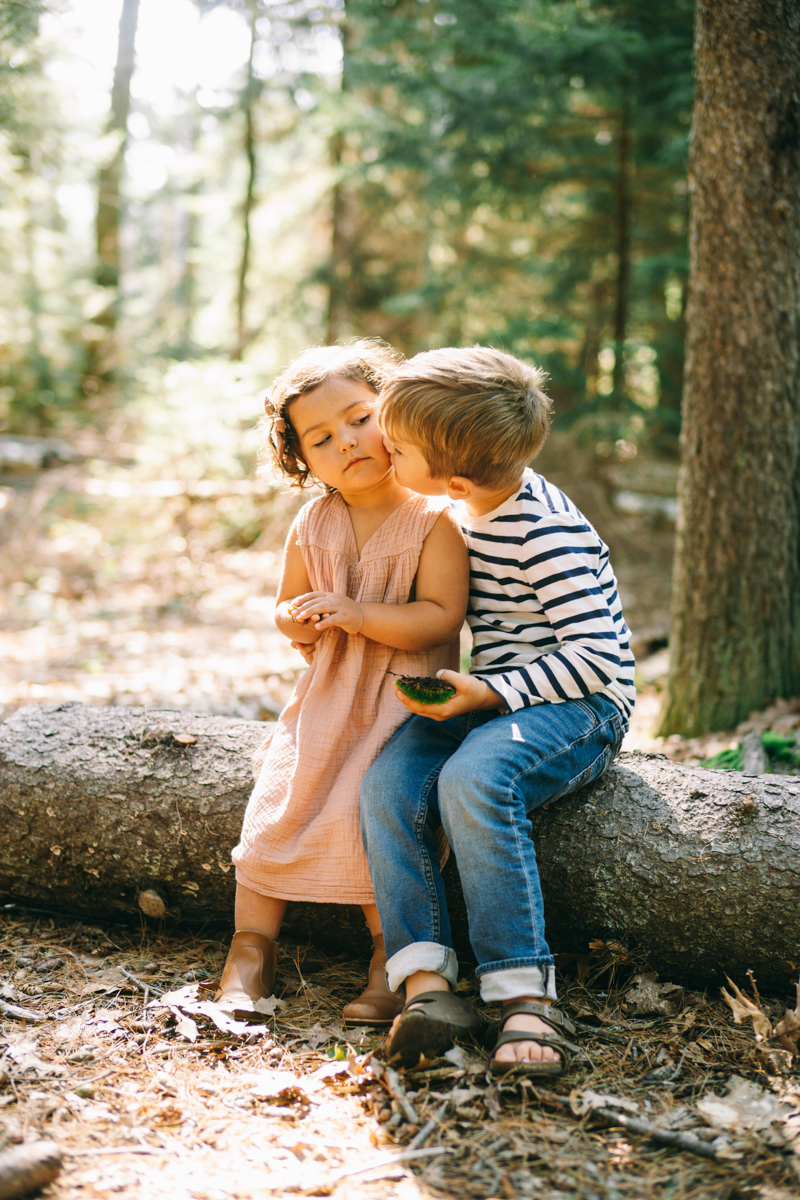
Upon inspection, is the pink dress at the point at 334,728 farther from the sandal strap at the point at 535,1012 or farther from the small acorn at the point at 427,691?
the sandal strap at the point at 535,1012

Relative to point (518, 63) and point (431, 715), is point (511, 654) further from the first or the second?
point (518, 63)

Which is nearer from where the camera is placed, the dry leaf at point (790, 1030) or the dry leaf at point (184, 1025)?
the dry leaf at point (790, 1030)

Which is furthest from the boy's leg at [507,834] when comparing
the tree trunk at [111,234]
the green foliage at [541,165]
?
the tree trunk at [111,234]

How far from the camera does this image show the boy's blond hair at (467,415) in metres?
2.20

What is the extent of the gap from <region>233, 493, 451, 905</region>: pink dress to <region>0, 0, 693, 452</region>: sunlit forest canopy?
3.24 m

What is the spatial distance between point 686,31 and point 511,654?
7373 mm

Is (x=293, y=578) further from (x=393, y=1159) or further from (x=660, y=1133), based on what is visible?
(x=660, y=1133)

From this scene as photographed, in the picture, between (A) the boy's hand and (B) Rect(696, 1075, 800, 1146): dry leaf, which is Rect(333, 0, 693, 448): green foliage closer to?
(A) the boy's hand

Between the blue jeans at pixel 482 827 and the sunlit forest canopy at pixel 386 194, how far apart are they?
398 cm

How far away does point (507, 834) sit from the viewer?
202 centimetres

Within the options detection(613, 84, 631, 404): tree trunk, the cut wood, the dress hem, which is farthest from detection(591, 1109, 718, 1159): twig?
detection(613, 84, 631, 404): tree trunk

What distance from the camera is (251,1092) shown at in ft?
6.21

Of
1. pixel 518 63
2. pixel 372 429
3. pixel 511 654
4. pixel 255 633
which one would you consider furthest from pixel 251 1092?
pixel 518 63

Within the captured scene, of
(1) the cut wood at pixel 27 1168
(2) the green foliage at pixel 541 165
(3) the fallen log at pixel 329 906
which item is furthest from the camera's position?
A: (2) the green foliage at pixel 541 165
